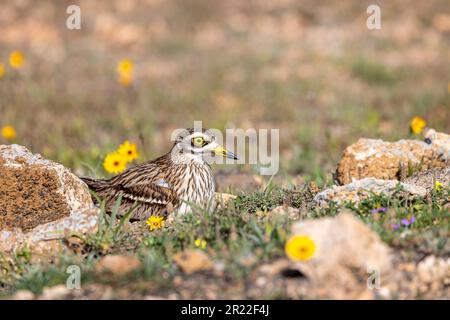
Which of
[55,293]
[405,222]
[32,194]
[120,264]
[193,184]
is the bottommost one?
[55,293]

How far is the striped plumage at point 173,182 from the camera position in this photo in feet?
22.9

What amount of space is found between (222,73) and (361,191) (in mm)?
9896

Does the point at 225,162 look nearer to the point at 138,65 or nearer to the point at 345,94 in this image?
the point at 345,94

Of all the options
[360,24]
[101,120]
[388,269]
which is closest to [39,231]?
[388,269]

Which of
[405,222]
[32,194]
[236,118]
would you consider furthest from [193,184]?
[236,118]

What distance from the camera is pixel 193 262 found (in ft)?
16.1

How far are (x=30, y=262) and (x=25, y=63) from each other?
1181 cm

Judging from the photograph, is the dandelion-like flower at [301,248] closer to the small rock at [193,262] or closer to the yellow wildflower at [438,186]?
the small rock at [193,262]

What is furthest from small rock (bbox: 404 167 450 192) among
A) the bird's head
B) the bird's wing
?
the bird's wing

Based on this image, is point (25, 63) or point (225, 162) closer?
point (225, 162)

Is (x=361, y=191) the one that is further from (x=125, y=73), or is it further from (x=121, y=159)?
(x=125, y=73)

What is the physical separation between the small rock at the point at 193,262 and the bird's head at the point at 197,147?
7.11 feet

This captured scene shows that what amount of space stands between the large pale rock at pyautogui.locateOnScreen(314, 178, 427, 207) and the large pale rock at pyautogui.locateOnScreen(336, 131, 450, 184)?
3.43ft

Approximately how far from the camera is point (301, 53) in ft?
56.9
